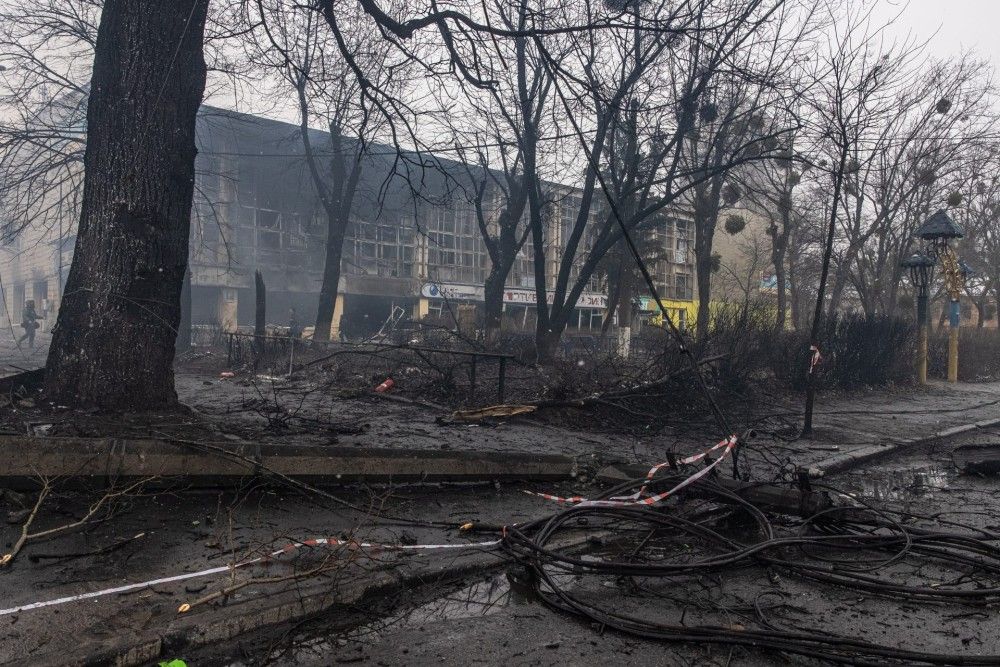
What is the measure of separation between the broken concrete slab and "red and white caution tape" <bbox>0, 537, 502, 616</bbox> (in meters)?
1.16

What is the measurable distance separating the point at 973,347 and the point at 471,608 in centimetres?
2546

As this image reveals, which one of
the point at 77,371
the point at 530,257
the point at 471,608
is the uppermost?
the point at 530,257

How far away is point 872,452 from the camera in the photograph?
8883mm

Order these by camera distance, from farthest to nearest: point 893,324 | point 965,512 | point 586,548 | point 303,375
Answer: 1. point 893,324
2. point 303,375
3. point 965,512
4. point 586,548

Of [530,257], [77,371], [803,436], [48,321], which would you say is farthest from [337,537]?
[530,257]

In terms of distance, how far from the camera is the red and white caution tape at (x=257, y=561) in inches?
129

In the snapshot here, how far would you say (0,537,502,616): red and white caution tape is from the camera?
3.29 meters

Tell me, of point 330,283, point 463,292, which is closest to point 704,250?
point 330,283

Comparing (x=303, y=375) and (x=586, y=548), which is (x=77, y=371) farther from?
(x=303, y=375)

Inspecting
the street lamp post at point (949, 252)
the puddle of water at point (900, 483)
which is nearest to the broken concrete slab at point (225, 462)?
the puddle of water at point (900, 483)

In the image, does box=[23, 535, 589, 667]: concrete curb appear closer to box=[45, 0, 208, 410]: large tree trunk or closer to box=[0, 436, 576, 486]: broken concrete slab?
box=[0, 436, 576, 486]: broken concrete slab

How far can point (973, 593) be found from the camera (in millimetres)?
3801

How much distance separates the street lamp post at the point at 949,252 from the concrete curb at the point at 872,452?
7.81 meters

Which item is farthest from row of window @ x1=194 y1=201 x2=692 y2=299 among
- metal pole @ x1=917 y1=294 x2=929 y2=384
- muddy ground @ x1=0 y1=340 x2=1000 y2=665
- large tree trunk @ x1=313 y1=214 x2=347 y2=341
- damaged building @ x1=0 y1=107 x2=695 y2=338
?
muddy ground @ x1=0 y1=340 x2=1000 y2=665
